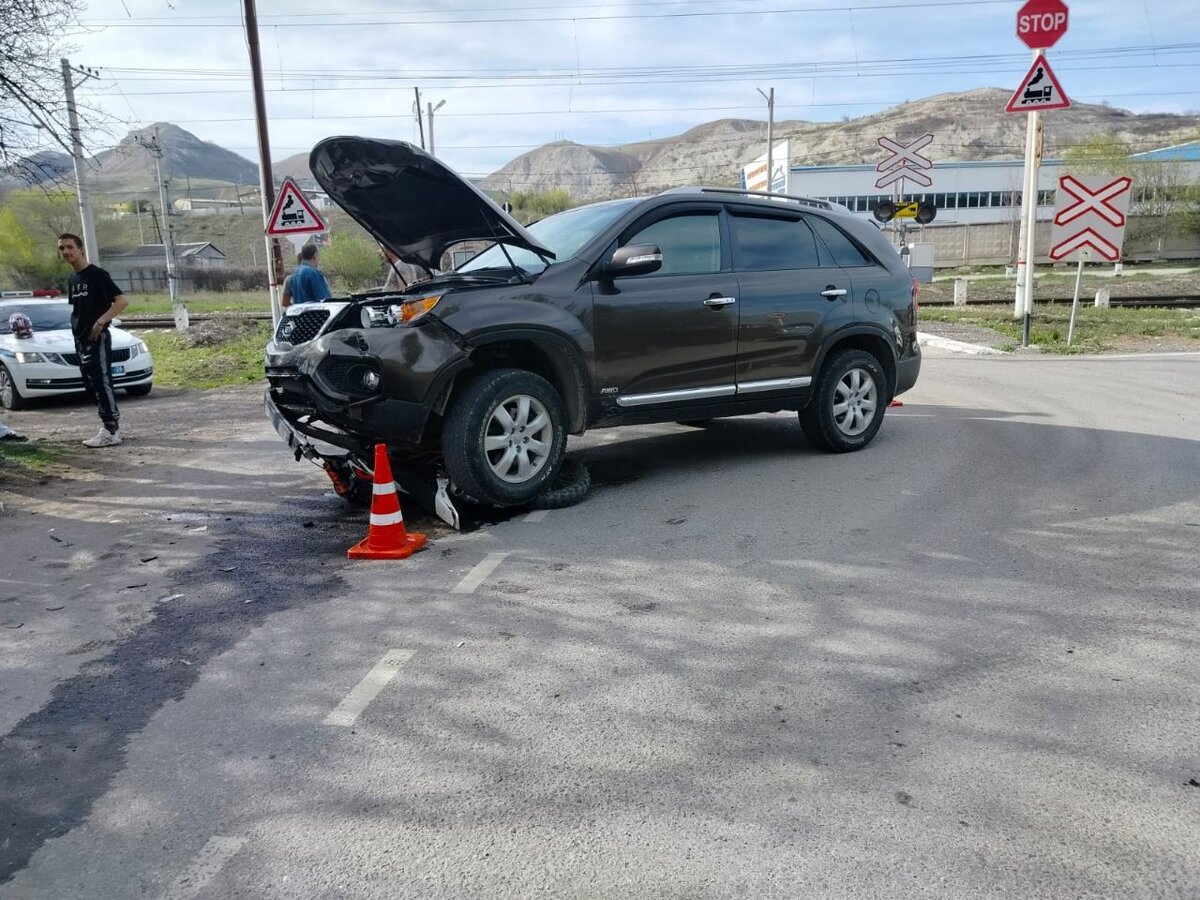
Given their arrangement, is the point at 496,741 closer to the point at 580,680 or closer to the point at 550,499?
the point at 580,680

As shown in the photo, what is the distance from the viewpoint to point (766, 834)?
265 cm

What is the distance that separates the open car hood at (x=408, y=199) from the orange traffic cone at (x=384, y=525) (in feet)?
5.54

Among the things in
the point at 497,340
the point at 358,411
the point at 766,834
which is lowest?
the point at 766,834

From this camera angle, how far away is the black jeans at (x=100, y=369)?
8828mm

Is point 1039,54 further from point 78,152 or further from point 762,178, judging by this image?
point 762,178

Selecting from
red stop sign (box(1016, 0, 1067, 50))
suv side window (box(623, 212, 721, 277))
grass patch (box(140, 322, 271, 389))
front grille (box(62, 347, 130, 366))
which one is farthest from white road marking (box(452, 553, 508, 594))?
red stop sign (box(1016, 0, 1067, 50))

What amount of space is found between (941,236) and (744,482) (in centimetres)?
5354

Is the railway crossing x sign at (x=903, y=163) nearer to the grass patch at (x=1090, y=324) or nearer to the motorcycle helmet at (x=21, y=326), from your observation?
the grass patch at (x=1090, y=324)

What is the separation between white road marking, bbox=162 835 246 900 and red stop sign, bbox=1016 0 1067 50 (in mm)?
16745

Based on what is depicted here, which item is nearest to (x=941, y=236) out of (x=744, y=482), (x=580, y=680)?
(x=744, y=482)

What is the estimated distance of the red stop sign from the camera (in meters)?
15.0

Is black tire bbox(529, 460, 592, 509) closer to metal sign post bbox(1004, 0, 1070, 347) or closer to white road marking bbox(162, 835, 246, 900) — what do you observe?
white road marking bbox(162, 835, 246, 900)

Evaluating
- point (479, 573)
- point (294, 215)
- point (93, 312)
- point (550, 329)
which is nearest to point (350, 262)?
point (294, 215)

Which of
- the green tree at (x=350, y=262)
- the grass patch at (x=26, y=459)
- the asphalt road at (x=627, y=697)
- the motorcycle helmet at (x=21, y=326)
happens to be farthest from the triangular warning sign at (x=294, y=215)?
the green tree at (x=350, y=262)
